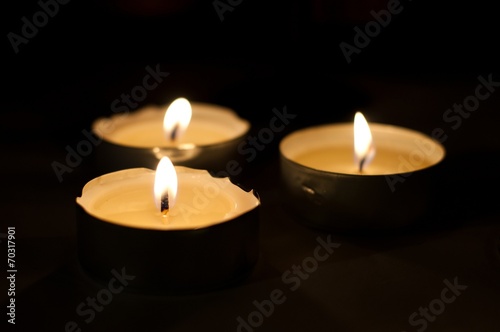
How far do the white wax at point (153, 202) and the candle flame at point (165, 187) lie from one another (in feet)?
0.08

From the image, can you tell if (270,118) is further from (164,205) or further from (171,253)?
(171,253)

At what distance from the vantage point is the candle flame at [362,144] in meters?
1.02

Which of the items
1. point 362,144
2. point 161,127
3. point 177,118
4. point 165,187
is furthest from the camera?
point 161,127

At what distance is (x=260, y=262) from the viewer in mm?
879

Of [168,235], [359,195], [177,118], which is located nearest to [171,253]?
[168,235]

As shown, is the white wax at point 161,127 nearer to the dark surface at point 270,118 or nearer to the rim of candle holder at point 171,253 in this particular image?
the dark surface at point 270,118

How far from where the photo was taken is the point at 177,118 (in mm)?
1131

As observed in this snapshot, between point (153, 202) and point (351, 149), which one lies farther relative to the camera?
point (351, 149)

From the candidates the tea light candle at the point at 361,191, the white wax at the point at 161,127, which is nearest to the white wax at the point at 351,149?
the tea light candle at the point at 361,191

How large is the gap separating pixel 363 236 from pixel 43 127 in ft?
2.22

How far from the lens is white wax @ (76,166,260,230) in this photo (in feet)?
2.89

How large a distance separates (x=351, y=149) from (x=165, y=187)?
1.34 feet

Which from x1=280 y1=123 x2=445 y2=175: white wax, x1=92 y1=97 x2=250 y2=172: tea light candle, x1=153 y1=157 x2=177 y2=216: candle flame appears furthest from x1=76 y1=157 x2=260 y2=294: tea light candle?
x1=280 y1=123 x2=445 y2=175: white wax

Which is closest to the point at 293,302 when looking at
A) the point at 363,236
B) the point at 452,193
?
the point at 363,236
